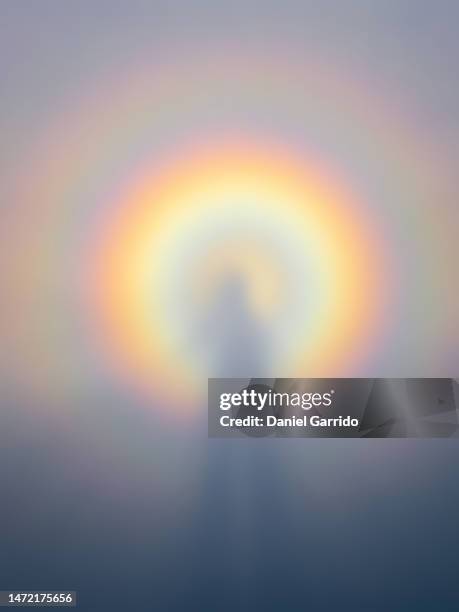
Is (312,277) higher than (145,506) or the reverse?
higher

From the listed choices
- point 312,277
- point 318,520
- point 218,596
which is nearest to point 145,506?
point 218,596

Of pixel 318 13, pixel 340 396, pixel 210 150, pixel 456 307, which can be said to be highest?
pixel 318 13

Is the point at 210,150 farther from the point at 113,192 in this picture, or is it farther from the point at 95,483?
the point at 95,483

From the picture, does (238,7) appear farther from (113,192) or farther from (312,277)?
(312,277)

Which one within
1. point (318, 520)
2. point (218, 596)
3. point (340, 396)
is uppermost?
point (340, 396)

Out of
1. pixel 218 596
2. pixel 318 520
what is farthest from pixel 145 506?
pixel 318 520

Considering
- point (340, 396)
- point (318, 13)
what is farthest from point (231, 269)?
point (318, 13)

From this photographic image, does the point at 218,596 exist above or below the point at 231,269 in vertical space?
below

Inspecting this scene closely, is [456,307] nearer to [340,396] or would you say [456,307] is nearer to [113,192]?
[340,396]
